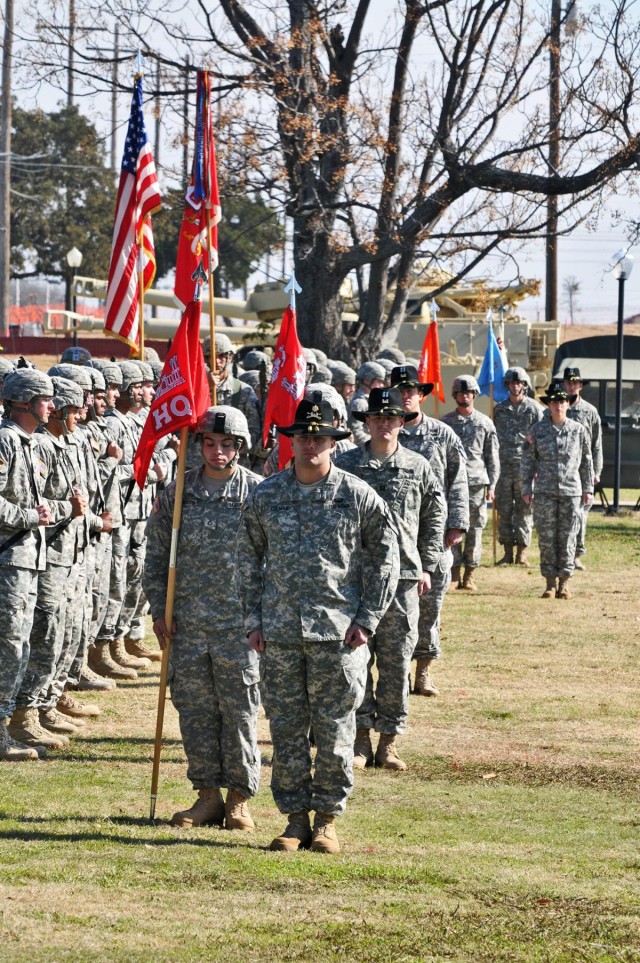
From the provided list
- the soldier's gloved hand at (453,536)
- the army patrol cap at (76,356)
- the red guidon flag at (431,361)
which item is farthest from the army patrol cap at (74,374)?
the red guidon flag at (431,361)

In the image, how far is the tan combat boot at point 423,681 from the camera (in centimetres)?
1248

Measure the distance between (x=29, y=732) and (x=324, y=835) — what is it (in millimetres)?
3093

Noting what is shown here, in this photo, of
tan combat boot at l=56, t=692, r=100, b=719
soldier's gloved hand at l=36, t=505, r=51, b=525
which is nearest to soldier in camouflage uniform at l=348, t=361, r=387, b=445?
tan combat boot at l=56, t=692, r=100, b=719

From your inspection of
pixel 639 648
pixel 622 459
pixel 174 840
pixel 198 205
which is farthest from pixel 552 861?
pixel 622 459

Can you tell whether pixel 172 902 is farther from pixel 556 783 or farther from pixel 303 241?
pixel 303 241

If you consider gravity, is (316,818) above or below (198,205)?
below

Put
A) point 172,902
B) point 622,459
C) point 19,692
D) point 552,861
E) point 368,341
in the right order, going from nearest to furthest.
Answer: point 172,902, point 552,861, point 19,692, point 368,341, point 622,459

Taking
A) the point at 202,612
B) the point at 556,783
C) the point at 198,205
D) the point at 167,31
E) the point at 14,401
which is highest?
the point at 167,31

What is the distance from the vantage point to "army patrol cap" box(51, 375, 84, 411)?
10.6 meters

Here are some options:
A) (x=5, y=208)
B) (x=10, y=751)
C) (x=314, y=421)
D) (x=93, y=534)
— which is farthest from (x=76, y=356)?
(x=5, y=208)

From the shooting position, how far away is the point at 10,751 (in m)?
9.94

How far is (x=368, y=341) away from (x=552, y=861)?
18168 mm

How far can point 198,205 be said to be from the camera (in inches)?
414

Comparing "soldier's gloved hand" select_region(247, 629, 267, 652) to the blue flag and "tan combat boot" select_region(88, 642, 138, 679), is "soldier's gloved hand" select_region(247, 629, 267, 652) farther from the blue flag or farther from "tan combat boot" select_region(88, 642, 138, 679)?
the blue flag
